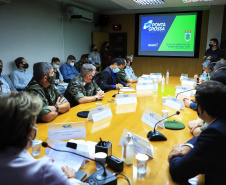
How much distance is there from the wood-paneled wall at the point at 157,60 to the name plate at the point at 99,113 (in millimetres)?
6434

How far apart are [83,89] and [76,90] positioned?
0.16 meters

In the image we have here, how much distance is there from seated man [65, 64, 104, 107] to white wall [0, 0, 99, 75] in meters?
2.64

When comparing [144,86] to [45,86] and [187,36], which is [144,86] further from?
[187,36]

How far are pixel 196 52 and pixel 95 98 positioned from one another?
596 cm

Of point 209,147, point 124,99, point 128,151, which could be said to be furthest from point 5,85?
point 209,147

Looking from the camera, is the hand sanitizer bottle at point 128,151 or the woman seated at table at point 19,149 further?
the hand sanitizer bottle at point 128,151

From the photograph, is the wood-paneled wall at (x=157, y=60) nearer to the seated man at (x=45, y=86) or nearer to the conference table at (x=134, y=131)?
the conference table at (x=134, y=131)

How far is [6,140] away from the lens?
771mm

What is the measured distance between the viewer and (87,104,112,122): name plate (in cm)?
199

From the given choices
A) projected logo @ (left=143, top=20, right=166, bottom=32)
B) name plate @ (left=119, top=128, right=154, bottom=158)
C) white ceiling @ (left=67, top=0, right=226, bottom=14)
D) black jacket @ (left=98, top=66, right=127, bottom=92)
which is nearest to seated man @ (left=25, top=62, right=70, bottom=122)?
name plate @ (left=119, top=128, right=154, bottom=158)

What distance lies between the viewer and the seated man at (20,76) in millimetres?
4547

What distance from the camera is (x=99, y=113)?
2072 mm

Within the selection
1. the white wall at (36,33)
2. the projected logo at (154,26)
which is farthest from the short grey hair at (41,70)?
the projected logo at (154,26)

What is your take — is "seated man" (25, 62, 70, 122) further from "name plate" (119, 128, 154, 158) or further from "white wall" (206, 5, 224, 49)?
"white wall" (206, 5, 224, 49)
